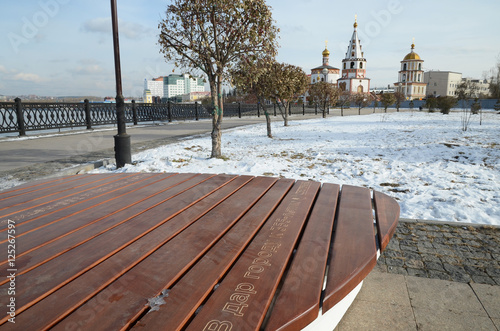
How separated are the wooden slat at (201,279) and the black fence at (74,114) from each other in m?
5.59

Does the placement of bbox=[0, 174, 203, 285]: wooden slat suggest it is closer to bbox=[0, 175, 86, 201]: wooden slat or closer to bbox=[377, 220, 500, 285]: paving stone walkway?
bbox=[0, 175, 86, 201]: wooden slat

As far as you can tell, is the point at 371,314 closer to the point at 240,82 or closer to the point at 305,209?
the point at 305,209

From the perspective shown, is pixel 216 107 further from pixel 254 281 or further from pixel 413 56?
pixel 413 56

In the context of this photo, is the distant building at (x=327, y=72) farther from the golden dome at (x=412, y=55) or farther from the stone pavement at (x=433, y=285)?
the stone pavement at (x=433, y=285)

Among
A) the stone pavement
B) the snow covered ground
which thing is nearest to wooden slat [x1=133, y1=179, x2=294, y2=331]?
the stone pavement

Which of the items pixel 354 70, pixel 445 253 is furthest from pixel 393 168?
pixel 354 70

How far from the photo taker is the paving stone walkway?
228cm

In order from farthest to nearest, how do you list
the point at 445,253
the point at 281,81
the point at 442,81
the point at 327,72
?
the point at 442,81 < the point at 327,72 < the point at 281,81 < the point at 445,253

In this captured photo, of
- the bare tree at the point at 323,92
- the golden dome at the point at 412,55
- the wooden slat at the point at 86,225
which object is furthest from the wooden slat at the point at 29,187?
the golden dome at the point at 412,55

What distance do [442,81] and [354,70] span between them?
162ft

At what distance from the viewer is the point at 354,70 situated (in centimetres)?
8000

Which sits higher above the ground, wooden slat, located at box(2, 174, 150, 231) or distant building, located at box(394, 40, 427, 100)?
distant building, located at box(394, 40, 427, 100)

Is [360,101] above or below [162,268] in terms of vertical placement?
above

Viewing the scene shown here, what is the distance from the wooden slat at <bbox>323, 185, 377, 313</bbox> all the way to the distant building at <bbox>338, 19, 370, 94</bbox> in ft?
270
